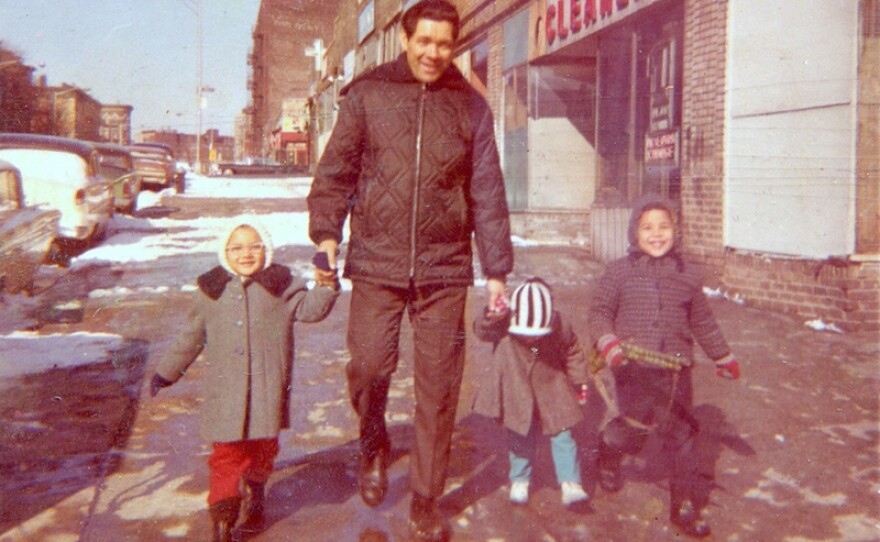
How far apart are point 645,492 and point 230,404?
189cm

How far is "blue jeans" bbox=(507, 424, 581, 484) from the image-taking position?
394 centimetres

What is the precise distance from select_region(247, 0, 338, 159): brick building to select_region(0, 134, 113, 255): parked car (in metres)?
56.4

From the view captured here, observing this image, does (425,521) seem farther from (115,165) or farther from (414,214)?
(115,165)

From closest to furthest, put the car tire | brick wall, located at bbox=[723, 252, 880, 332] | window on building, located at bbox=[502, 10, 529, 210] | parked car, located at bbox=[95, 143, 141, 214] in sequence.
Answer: brick wall, located at bbox=[723, 252, 880, 332]
the car tire
window on building, located at bbox=[502, 10, 529, 210]
parked car, located at bbox=[95, 143, 141, 214]

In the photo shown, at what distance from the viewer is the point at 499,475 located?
4.35 m

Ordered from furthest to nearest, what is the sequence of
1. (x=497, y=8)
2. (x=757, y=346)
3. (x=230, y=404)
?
(x=497, y=8) < (x=757, y=346) < (x=230, y=404)

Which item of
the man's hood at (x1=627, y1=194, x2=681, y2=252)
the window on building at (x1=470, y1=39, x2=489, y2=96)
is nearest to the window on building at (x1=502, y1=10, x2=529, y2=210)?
the window on building at (x1=470, y1=39, x2=489, y2=96)

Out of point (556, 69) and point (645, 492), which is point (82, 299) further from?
point (556, 69)

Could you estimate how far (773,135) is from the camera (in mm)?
8367

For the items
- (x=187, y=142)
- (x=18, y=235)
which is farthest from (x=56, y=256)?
(x=187, y=142)

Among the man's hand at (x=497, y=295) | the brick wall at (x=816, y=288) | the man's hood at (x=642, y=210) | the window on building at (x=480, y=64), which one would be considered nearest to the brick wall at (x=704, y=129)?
the brick wall at (x=816, y=288)

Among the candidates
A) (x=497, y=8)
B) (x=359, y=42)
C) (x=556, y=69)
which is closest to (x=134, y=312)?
(x=556, y=69)

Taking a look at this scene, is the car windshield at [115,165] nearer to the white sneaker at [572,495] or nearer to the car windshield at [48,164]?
the car windshield at [48,164]

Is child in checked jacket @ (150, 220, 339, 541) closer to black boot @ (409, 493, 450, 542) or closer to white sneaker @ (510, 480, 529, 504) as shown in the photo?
black boot @ (409, 493, 450, 542)
